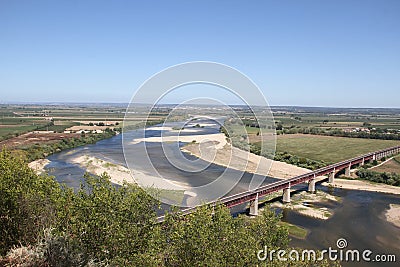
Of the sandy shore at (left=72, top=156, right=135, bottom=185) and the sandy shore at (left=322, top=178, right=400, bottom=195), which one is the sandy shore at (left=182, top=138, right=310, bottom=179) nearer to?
the sandy shore at (left=322, top=178, right=400, bottom=195)

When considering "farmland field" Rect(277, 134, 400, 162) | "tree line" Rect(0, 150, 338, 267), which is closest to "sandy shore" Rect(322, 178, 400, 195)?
"farmland field" Rect(277, 134, 400, 162)

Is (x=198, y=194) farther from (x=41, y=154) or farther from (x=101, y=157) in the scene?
(x=41, y=154)

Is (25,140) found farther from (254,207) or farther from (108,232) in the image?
(108,232)

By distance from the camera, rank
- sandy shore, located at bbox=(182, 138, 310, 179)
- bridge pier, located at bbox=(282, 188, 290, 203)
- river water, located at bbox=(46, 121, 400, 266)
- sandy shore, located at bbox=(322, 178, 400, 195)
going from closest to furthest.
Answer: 1. river water, located at bbox=(46, 121, 400, 266)
2. bridge pier, located at bbox=(282, 188, 290, 203)
3. sandy shore, located at bbox=(322, 178, 400, 195)
4. sandy shore, located at bbox=(182, 138, 310, 179)

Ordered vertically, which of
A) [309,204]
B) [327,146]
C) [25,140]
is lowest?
[309,204]

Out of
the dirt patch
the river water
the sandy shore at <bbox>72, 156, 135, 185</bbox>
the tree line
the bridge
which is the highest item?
the tree line

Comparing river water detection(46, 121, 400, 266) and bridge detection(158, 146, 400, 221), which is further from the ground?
bridge detection(158, 146, 400, 221)

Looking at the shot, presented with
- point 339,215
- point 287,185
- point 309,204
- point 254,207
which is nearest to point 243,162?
point 287,185
